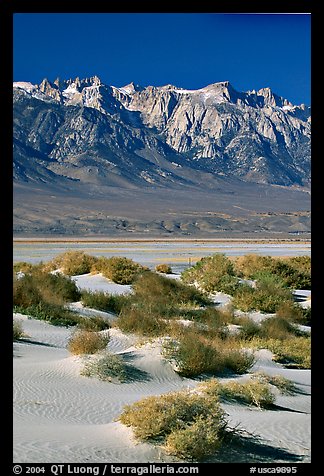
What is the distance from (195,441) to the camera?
6668 mm

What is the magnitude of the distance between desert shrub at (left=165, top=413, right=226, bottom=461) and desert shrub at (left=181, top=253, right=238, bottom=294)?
16921 millimetres

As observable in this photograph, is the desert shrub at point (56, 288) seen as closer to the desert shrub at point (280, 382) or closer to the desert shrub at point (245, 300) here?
the desert shrub at point (245, 300)

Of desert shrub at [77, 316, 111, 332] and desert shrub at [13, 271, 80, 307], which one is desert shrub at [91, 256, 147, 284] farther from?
desert shrub at [77, 316, 111, 332]

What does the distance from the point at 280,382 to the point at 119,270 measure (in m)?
16.6

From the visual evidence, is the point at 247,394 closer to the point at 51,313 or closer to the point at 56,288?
the point at 51,313

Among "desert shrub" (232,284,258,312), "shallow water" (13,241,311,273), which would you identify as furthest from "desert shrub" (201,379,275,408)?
"shallow water" (13,241,311,273)

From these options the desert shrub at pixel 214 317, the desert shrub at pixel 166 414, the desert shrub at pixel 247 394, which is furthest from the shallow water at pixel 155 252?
the desert shrub at pixel 166 414

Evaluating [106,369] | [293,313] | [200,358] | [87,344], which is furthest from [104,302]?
[106,369]

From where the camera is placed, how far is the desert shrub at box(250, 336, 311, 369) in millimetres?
14121

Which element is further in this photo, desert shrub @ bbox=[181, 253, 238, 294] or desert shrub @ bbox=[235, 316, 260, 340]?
desert shrub @ bbox=[181, 253, 238, 294]

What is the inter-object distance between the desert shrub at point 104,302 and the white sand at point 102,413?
5518 mm
